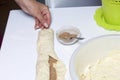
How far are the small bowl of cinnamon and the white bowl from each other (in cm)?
12

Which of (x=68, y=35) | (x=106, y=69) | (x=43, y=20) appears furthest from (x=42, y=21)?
(x=106, y=69)

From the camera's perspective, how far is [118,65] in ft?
2.83

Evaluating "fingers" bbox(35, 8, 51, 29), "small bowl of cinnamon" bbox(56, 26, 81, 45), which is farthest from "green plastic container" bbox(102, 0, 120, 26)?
"fingers" bbox(35, 8, 51, 29)

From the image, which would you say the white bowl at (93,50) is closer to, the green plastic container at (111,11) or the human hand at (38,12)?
the green plastic container at (111,11)

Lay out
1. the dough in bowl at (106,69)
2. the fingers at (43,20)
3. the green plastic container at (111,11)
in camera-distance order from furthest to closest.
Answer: the fingers at (43,20), the green plastic container at (111,11), the dough in bowl at (106,69)

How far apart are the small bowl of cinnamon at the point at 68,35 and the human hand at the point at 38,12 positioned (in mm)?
90

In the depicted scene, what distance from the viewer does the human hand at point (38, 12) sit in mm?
1082

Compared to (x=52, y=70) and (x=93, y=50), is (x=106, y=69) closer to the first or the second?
(x=93, y=50)

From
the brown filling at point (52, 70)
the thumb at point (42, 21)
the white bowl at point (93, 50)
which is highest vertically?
the thumb at point (42, 21)

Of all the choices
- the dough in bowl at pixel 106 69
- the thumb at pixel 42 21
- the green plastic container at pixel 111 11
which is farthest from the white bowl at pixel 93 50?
the thumb at pixel 42 21

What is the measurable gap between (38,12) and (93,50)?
0.36 meters

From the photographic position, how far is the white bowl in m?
0.84

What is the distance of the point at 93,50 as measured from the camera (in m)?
0.90

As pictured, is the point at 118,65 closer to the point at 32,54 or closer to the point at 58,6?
the point at 32,54
